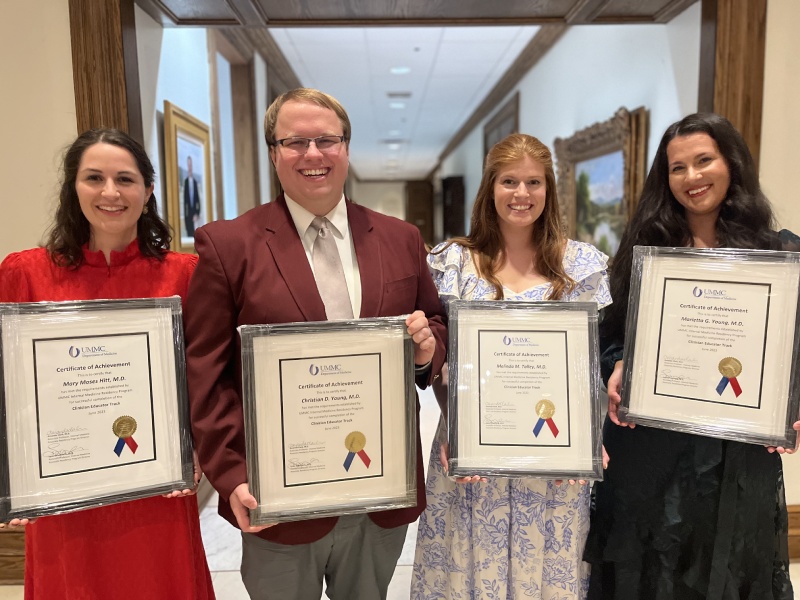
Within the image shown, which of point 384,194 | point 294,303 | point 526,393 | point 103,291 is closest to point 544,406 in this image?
point 526,393

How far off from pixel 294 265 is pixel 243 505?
0.51 metres

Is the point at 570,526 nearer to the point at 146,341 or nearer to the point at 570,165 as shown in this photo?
the point at 146,341

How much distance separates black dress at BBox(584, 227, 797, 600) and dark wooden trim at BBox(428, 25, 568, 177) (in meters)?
2.15

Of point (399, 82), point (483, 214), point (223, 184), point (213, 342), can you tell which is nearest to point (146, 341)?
point (213, 342)

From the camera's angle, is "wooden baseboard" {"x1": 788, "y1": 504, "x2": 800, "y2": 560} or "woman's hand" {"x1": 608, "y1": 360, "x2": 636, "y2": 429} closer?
"woman's hand" {"x1": 608, "y1": 360, "x2": 636, "y2": 429}

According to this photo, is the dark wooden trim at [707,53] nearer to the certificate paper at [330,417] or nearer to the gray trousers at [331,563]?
the certificate paper at [330,417]

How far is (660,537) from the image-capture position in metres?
1.53

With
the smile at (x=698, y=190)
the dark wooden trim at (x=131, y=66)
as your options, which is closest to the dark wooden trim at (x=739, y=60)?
the smile at (x=698, y=190)

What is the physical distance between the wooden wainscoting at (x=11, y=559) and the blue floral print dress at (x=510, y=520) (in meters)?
1.82

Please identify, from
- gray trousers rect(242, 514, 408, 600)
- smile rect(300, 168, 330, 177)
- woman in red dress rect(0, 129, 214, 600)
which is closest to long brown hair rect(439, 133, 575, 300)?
smile rect(300, 168, 330, 177)

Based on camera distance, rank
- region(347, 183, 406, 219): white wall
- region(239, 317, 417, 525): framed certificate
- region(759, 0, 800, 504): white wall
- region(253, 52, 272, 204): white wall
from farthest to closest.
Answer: region(347, 183, 406, 219): white wall → region(253, 52, 272, 204): white wall → region(759, 0, 800, 504): white wall → region(239, 317, 417, 525): framed certificate

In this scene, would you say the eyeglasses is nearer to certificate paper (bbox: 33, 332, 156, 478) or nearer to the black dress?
certificate paper (bbox: 33, 332, 156, 478)

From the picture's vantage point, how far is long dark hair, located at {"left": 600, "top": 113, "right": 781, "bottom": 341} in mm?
1482

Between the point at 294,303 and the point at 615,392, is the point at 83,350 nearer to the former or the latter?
the point at 294,303
